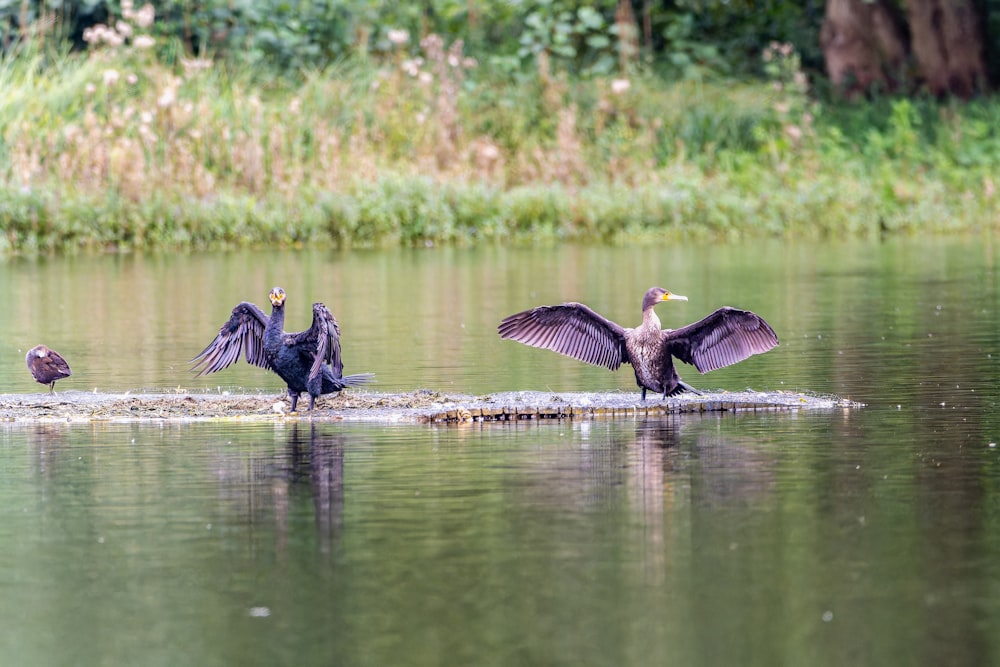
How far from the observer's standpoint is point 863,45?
37.3m

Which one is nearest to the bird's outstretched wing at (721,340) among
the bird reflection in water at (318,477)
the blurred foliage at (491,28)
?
the bird reflection in water at (318,477)

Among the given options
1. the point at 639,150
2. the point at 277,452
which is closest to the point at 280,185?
the point at 639,150

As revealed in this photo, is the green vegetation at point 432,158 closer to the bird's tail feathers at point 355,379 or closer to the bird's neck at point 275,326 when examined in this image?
the bird's tail feathers at point 355,379

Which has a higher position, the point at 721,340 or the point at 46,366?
the point at 721,340

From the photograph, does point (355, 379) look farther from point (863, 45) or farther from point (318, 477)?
point (863, 45)

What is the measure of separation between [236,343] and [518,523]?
196 inches

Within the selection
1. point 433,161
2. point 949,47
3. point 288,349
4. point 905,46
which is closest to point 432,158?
point 433,161

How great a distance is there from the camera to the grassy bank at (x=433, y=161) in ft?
98.3

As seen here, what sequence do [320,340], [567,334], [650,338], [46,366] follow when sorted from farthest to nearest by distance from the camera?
[46,366] < [567,334] < [650,338] < [320,340]

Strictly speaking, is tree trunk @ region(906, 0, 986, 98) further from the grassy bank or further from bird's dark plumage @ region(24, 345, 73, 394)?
bird's dark plumage @ region(24, 345, 73, 394)

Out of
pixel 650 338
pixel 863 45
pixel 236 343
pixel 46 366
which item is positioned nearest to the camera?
pixel 650 338

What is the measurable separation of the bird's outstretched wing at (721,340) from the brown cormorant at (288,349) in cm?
210

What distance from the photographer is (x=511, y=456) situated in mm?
11227

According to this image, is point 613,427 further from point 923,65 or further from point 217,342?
point 923,65
